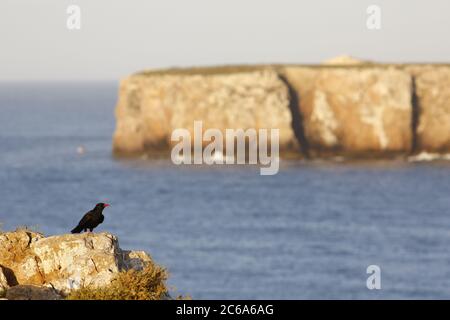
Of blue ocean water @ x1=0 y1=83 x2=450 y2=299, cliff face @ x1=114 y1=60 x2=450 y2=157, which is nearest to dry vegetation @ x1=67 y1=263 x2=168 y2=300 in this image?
blue ocean water @ x1=0 y1=83 x2=450 y2=299

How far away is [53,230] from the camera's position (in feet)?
345

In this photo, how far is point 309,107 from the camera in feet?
520

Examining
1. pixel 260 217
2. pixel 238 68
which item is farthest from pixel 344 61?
pixel 260 217

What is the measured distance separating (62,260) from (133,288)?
1.42 meters

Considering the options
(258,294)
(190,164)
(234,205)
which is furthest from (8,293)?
(190,164)

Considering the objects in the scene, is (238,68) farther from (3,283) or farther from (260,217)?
(3,283)

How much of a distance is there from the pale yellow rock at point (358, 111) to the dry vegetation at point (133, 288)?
138 meters

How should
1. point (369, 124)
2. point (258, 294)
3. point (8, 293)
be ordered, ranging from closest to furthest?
point (8, 293) < point (258, 294) < point (369, 124)

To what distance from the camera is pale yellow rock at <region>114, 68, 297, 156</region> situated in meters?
157

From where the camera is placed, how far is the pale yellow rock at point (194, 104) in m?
157

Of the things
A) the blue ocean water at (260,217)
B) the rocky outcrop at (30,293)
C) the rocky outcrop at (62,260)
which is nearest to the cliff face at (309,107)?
the blue ocean water at (260,217)

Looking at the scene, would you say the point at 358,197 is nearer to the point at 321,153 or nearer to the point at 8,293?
the point at 321,153

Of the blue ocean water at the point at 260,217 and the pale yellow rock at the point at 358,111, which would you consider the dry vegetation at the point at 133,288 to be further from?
the pale yellow rock at the point at 358,111
